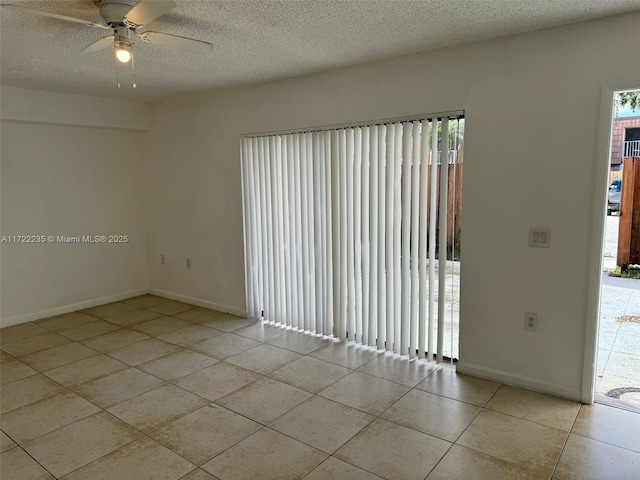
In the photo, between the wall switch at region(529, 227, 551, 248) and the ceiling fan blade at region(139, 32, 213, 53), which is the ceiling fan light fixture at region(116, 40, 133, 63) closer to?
the ceiling fan blade at region(139, 32, 213, 53)

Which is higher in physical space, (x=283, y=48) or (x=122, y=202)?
(x=283, y=48)

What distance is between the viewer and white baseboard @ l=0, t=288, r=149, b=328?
15.0 ft

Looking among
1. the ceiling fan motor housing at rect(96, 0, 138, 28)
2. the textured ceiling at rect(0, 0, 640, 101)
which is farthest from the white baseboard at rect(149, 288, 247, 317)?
the ceiling fan motor housing at rect(96, 0, 138, 28)

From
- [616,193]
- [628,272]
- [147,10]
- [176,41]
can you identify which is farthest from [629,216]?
[147,10]

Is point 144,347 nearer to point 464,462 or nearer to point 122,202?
point 122,202

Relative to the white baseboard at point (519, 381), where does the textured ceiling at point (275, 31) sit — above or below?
above

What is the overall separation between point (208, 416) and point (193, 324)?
6.16 feet

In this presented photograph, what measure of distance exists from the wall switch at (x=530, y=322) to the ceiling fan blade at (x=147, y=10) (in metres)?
2.77

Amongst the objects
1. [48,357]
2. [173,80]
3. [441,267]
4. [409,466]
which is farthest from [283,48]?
[48,357]

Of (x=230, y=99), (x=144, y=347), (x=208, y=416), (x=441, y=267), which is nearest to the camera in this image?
(x=208, y=416)

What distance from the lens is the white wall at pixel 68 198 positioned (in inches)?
176

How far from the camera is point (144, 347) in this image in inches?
154

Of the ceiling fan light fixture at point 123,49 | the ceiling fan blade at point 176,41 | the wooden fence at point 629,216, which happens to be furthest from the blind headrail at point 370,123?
the wooden fence at point 629,216

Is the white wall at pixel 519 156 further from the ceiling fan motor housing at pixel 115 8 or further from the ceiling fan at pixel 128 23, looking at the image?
the ceiling fan motor housing at pixel 115 8
